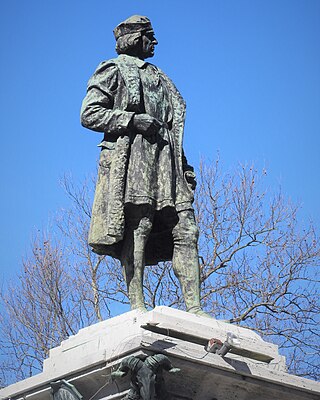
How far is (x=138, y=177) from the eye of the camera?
817cm

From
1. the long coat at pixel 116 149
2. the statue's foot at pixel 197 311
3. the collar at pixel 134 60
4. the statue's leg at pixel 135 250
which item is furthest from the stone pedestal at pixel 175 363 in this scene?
the collar at pixel 134 60

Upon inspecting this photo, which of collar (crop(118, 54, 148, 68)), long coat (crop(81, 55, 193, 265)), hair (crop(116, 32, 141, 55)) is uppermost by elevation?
hair (crop(116, 32, 141, 55))

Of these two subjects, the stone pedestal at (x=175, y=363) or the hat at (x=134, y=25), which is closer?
the stone pedestal at (x=175, y=363)

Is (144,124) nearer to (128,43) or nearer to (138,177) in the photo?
(138,177)

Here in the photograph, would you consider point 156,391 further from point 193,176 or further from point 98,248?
point 193,176

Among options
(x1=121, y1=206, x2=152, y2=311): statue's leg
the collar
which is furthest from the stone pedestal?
the collar

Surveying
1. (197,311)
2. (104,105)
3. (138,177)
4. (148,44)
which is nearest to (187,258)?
(197,311)

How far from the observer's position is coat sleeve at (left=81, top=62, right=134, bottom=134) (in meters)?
8.27

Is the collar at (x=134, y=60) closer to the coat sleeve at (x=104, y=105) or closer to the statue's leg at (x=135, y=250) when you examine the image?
the coat sleeve at (x=104, y=105)

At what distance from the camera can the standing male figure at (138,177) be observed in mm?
8125

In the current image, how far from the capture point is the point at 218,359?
7.38 m

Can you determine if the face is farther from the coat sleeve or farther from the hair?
the coat sleeve

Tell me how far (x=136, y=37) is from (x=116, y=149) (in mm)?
1095

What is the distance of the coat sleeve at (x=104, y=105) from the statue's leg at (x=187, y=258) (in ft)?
3.01
